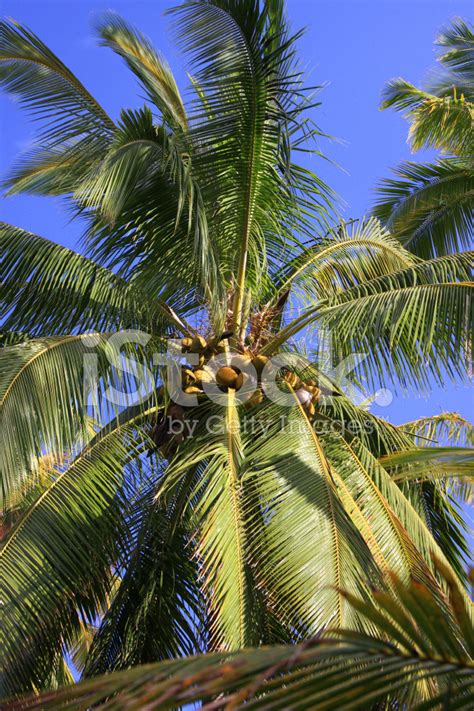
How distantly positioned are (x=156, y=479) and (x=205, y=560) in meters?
1.68

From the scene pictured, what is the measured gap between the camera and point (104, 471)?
692 cm

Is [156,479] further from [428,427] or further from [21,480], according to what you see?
[428,427]

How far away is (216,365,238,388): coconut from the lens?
698 centimetres

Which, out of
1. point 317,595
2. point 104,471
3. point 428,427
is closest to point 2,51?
point 104,471

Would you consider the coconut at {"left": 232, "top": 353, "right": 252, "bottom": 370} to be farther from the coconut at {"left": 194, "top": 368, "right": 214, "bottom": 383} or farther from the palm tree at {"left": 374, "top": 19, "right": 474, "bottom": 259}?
the palm tree at {"left": 374, "top": 19, "right": 474, "bottom": 259}

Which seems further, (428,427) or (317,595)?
(428,427)

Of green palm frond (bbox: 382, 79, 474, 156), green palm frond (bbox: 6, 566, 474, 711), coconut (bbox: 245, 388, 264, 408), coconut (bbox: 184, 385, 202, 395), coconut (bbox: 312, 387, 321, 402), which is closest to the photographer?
green palm frond (bbox: 6, 566, 474, 711)

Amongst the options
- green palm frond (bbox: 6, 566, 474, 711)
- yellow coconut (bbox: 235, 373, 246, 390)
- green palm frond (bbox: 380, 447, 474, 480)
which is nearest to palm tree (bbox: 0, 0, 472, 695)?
yellow coconut (bbox: 235, 373, 246, 390)

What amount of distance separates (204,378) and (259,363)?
488mm

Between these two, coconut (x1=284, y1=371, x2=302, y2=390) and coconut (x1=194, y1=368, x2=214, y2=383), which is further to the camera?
coconut (x1=284, y1=371, x2=302, y2=390)

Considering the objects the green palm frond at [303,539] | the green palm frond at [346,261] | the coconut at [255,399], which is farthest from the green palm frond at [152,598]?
the green palm frond at [346,261]

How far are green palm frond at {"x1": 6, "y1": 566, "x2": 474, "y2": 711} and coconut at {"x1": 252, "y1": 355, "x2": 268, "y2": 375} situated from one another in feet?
15.9

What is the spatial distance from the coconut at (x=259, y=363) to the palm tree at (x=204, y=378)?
1.1 inches

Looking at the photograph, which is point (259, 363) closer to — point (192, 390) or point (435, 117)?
point (192, 390)
